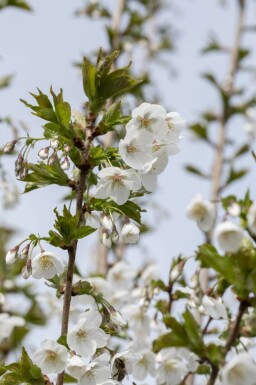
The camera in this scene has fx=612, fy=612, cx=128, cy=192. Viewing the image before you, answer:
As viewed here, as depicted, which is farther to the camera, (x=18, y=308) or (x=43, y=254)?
(x=18, y=308)

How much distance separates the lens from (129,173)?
2.11 m

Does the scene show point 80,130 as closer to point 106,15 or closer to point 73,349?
point 73,349

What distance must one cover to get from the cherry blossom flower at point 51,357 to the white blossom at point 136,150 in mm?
632

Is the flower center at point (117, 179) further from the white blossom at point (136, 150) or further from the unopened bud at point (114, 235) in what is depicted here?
the unopened bud at point (114, 235)

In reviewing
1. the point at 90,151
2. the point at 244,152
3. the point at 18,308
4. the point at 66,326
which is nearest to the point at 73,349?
the point at 66,326

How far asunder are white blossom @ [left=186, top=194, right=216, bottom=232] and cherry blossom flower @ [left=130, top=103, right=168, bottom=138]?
27 cm

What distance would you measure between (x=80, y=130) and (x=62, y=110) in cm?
15

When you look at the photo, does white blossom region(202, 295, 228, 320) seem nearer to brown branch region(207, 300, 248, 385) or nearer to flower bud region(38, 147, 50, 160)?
brown branch region(207, 300, 248, 385)

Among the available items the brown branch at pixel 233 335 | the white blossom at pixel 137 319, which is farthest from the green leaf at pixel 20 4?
the brown branch at pixel 233 335

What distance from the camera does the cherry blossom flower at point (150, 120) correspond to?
6.88 ft

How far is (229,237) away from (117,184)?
0.56 metres

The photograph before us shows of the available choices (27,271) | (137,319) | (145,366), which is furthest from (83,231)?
(137,319)

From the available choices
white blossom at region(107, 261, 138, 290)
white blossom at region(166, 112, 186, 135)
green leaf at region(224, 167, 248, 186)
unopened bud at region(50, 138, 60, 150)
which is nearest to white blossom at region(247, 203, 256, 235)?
white blossom at region(166, 112, 186, 135)

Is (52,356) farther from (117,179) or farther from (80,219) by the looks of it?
(117,179)
